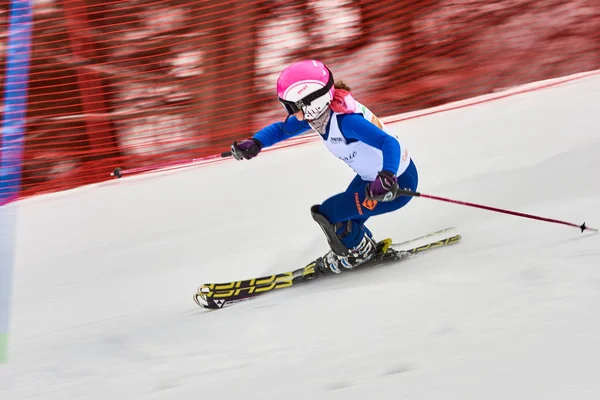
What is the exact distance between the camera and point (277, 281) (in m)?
3.32

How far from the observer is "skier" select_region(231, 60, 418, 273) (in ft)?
9.41

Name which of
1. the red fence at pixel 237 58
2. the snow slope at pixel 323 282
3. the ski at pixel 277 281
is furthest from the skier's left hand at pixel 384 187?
the red fence at pixel 237 58

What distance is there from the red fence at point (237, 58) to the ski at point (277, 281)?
2.74 meters

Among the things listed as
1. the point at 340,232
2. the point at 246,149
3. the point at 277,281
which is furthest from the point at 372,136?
the point at 277,281

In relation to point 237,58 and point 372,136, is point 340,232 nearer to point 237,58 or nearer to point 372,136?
point 372,136

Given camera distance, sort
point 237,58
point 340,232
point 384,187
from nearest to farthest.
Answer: point 384,187, point 340,232, point 237,58

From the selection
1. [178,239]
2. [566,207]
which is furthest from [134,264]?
[566,207]

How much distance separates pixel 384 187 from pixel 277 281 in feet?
2.87

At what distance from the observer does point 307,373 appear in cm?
209

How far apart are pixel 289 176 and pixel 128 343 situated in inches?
92.8

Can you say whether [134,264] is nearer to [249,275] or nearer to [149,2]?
[249,275]

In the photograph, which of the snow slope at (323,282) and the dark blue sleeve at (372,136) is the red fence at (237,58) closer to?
the snow slope at (323,282)

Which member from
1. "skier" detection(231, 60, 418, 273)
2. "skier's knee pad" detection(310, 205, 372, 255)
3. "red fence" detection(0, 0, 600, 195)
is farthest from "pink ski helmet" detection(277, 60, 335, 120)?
"red fence" detection(0, 0, 600, 195)

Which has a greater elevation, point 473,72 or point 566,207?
point 473,72
